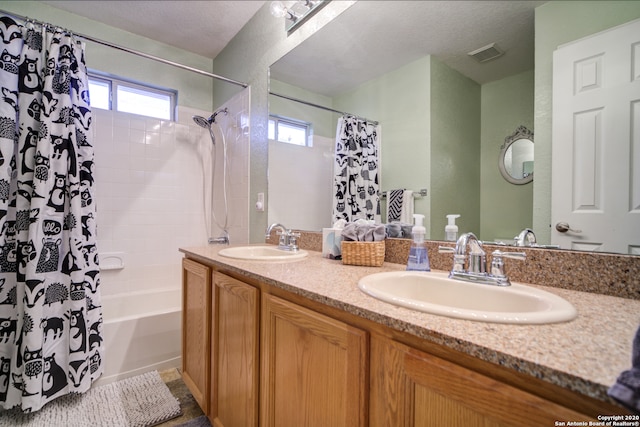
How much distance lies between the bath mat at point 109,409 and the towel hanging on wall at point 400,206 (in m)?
1.52

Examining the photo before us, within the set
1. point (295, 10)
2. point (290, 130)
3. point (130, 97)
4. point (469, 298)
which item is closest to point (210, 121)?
point (130, 97)

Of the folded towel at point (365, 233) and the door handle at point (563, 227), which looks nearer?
the door handle at point (563, 227)

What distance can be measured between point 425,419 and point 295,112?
1604mm

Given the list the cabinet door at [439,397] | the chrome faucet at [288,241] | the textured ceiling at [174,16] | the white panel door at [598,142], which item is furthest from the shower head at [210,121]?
the cabinet door at [439,397]

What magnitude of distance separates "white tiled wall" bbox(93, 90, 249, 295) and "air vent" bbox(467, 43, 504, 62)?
1.57 meters

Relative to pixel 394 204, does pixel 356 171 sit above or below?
above

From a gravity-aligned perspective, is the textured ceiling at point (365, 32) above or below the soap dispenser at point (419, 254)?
above

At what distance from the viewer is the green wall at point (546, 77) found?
0.78 m

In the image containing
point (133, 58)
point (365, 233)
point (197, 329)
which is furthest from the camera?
point (133, 58)

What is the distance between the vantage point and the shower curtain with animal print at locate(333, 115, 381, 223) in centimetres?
130

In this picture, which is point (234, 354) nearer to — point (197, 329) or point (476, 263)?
point (197, 329)

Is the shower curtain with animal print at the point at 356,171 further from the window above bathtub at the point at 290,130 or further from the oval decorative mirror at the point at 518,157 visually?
the oval decorative mirror at the point at 518,157

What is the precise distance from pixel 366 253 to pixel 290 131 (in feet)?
3.39

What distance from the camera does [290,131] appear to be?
179 cm
